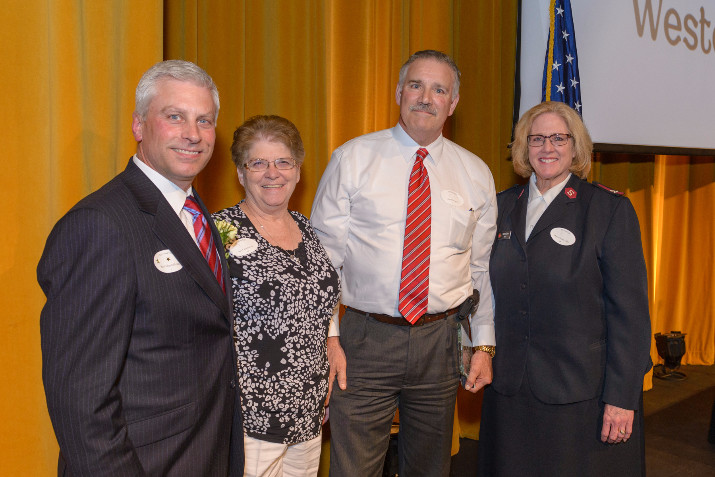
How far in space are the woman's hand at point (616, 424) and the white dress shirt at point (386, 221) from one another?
19.6 inches

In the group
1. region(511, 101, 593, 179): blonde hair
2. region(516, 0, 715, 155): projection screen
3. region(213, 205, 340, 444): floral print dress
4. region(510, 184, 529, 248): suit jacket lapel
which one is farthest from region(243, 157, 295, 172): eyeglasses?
region(516, 0, 715, 155): projection screen

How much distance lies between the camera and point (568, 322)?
2.13m

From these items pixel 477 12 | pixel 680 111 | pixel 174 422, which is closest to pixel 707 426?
pixel 680 111

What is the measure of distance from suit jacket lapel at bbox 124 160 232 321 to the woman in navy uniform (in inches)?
51.9

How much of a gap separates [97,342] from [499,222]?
5.68ft

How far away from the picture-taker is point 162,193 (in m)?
1.37

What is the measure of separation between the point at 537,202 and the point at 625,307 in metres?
0.53

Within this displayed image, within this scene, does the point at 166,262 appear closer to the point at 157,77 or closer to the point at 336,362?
the point at 157,77

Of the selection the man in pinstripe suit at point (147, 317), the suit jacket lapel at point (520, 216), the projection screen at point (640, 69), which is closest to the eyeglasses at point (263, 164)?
the man in pinstripe suit at point (147, 317)

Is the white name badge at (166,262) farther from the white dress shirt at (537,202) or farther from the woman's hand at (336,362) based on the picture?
the white dress shirt at (537,202)

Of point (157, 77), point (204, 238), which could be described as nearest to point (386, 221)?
point (204, 238)

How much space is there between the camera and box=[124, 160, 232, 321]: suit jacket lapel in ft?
4.16

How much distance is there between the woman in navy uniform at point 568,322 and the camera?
2.10 metres

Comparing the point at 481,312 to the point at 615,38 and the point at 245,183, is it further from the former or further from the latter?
the point at 615,38
